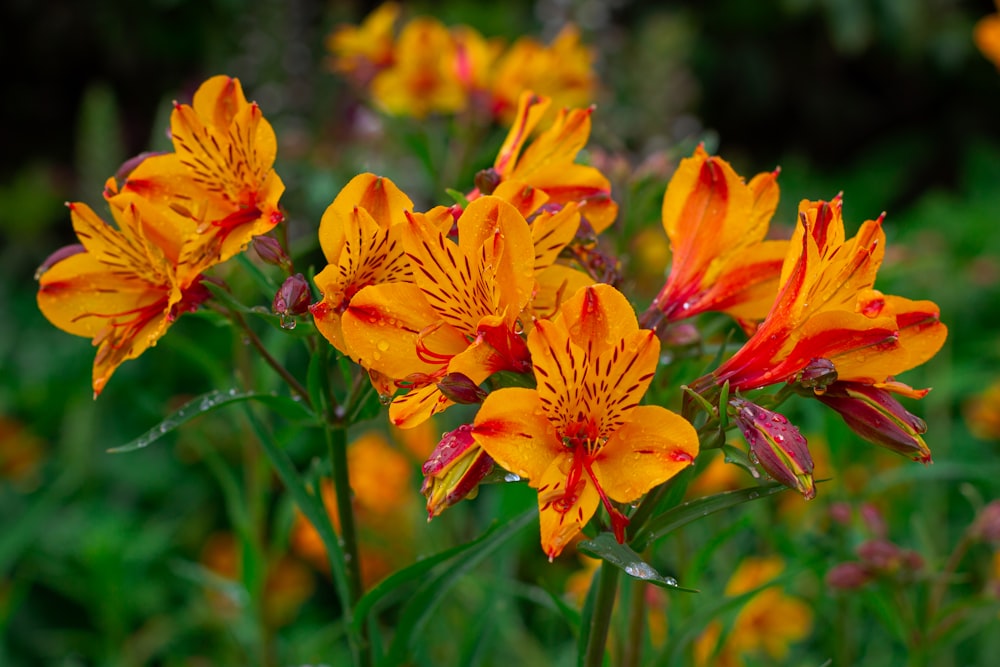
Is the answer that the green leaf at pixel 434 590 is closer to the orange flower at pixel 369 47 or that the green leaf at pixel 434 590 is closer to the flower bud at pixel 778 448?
the flower bud at pixel 778 448

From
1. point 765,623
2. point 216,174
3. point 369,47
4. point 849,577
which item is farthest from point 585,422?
point 369,47

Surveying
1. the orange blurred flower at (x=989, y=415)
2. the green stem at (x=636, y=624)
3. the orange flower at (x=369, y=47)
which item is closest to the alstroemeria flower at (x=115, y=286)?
the green stem at (x=636, y=624)

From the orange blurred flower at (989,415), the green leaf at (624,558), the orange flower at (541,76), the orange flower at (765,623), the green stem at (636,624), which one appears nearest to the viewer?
the green leaf at (624,558)

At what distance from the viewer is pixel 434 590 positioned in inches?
28.9

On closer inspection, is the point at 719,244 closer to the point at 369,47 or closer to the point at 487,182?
the point at 487,182

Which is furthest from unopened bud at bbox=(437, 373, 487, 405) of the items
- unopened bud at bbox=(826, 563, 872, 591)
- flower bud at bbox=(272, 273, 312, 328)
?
unopened bud at bbox=(826, 563, 872, 591)

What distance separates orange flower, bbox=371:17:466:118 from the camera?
1.63 metres

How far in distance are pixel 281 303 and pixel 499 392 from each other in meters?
0.16

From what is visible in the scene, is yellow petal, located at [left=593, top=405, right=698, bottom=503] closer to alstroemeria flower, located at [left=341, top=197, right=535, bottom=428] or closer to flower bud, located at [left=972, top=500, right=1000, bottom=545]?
alstroemeria flower, located at [left=341, top=197, right=535, bottom=428]

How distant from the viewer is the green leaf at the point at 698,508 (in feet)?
1.86

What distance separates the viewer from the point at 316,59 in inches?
Result: 164

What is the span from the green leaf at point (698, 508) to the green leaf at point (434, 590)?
0.12m

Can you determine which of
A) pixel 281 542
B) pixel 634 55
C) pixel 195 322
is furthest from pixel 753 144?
pixel 281 542

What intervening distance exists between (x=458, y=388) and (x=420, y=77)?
119cm
